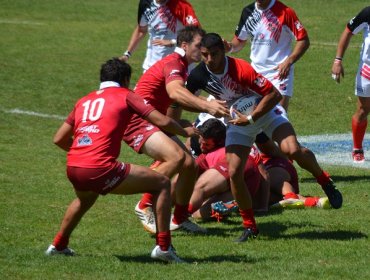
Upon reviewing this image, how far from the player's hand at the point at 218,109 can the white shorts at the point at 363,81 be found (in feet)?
15.4

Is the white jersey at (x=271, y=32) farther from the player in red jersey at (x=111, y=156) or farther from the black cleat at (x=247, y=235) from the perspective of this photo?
the player in red jersey at (x=111, y=156)

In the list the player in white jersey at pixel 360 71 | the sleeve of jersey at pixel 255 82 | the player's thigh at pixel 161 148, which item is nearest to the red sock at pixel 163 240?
the player's thigh at pixel 161 148

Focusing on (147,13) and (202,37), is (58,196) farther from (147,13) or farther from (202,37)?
(147,13)

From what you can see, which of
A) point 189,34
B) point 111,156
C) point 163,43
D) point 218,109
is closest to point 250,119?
point 218,109

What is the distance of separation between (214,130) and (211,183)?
2.26 feet

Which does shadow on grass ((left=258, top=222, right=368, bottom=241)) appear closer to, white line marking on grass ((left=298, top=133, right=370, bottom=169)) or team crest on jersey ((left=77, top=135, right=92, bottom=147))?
team crest on jersey ((left=77, top=135, right=92, bottom=147))

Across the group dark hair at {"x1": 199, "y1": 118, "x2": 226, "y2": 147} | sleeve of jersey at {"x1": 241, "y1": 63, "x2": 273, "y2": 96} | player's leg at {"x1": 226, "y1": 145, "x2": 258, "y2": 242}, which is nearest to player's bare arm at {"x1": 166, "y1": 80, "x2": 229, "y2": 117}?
sleeve of jersey at {"x1": 241, "y1": 63, "x2": 273, "y2": 96}

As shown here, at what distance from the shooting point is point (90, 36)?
25.6 metres

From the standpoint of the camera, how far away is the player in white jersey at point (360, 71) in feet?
44.0

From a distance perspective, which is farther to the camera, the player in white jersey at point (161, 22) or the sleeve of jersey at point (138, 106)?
the player in white jersey at point (161, 22)

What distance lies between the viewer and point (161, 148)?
385 inches

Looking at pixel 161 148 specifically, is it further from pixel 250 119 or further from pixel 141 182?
pixel 141 182

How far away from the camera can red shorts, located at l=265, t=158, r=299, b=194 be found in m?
11.7

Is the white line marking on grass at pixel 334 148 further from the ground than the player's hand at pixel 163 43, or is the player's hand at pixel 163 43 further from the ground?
the player's hand at pixel 163 43
